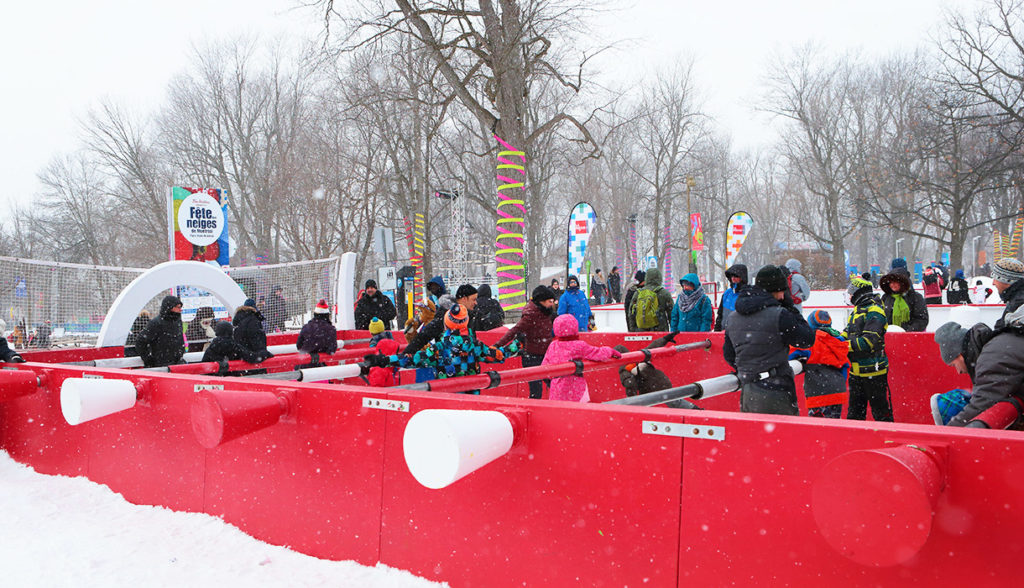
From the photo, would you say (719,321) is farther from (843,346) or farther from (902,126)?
(902,126)

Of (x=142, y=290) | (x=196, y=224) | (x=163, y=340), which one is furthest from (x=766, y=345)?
(x=196, y=224)

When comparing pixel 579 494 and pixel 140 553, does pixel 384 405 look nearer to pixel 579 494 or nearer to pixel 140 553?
pixel 579 494

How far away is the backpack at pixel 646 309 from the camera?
9.94 metres

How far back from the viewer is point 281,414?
11.3 feet

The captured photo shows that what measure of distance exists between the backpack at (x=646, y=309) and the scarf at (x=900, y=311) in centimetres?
321

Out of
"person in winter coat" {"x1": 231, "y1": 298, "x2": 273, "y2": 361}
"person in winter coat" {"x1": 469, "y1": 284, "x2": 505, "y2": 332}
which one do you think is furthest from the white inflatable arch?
"person in winter coat" {"x1": 469, "y1": 284, "x2": 505, "y2": 332}

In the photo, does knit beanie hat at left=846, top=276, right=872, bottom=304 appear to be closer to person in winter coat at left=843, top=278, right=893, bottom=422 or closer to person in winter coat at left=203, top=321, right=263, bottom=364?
person in winter coat at left=843, top=278, right=893, bottom=422

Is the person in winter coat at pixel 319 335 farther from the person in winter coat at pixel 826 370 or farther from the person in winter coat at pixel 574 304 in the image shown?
the person in winter coat at pixel 826 370

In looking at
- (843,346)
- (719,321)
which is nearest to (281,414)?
(843,346)

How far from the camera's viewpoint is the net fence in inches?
405

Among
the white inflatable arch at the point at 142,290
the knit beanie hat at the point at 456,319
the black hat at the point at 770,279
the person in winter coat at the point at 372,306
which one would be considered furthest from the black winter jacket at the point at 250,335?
the black hat at the point at 770,279

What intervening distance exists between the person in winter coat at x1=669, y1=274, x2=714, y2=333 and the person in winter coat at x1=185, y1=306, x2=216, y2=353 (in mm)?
7476

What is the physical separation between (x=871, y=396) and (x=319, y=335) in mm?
6233

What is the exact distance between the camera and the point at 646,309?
9.98 metres
